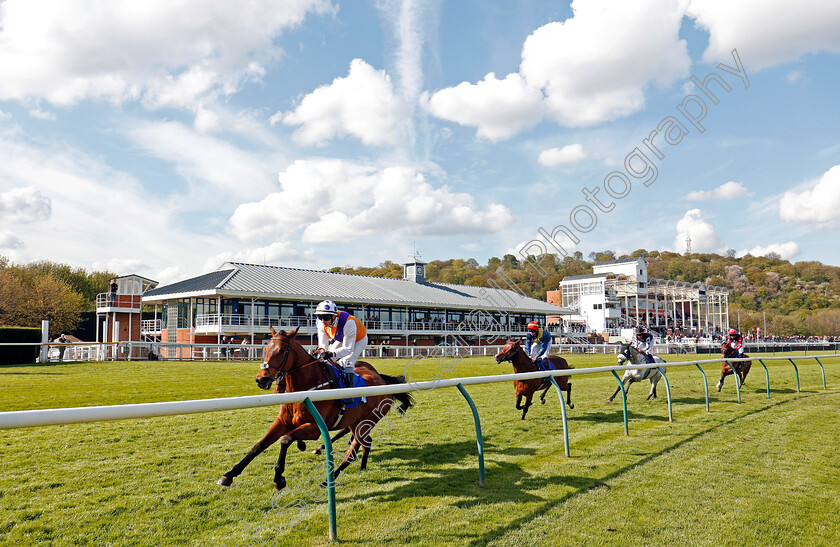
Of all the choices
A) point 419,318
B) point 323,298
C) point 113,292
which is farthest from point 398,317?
point 113,292

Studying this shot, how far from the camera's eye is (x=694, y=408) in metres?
9.12

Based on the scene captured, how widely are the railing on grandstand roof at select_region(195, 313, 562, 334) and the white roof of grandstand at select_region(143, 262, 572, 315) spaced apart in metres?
1.30

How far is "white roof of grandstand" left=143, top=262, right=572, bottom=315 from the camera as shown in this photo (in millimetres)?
28781

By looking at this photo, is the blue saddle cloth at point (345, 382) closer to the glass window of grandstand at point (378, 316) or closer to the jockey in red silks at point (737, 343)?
the jockey in red silks at point (737, 343)

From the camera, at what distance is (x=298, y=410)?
4.05 m

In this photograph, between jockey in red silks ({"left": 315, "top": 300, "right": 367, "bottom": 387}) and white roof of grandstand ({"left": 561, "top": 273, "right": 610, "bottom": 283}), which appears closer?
jockey in red silks ({"left": 315, "top": 300, "right": 367, "bottom": 387})

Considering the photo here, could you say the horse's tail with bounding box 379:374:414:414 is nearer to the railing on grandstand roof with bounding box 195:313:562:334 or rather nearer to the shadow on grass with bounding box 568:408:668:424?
the shadow on grass with bounding box 568:408:668:424

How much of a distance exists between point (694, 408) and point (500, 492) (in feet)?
20.9

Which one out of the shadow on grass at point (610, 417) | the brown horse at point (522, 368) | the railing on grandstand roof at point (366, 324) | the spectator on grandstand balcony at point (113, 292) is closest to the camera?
the shadow on grass at point (610, 417)

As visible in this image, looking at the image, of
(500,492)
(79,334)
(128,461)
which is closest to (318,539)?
(500,492)

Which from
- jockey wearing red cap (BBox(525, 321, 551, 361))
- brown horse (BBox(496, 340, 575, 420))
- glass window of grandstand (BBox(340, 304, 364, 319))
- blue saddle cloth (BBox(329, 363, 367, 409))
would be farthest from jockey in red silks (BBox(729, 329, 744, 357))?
glass window of grandstand (BBox(340, 304, 364, 319))

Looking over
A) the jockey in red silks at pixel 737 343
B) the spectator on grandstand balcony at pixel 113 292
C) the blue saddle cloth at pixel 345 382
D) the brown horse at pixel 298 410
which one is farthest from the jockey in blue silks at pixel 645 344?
the spectator on grandstand balcony at pixel 113 292

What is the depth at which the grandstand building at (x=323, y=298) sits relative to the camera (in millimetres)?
28703

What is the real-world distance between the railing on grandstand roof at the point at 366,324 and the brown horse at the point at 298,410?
1837cm
